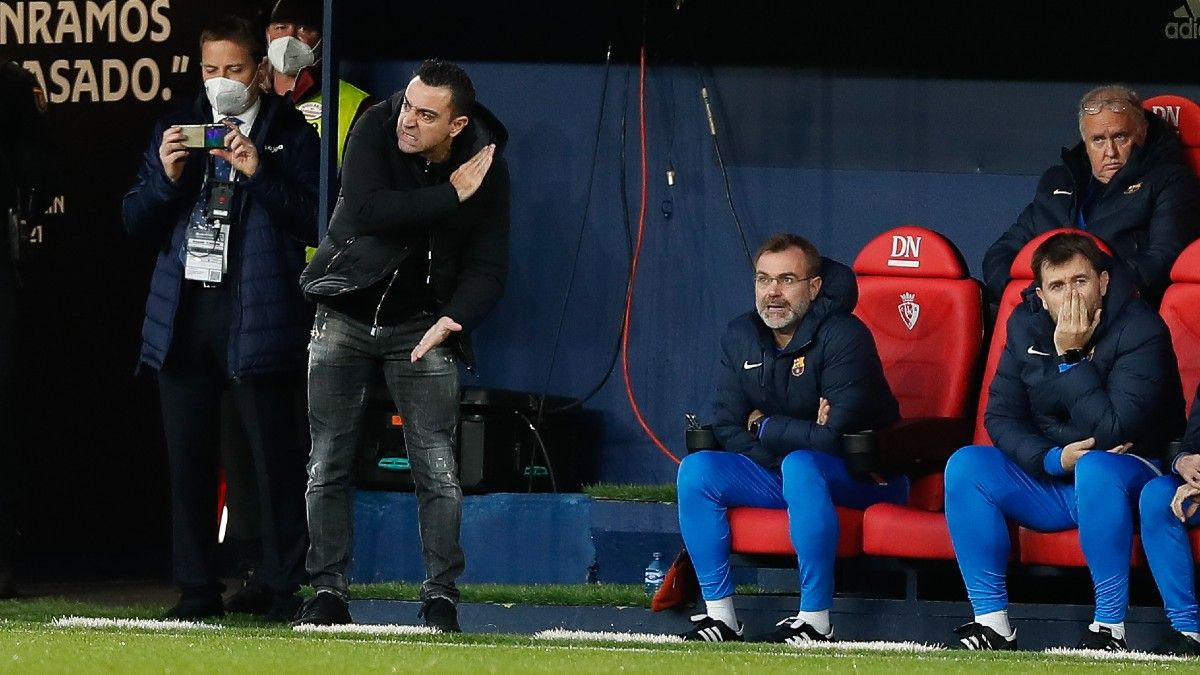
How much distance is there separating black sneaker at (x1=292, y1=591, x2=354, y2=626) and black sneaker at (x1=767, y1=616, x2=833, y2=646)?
1291 mm

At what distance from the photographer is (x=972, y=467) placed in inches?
273

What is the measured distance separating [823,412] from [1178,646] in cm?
136

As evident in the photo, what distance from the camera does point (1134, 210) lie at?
7766 mm

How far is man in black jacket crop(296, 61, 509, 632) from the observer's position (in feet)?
22.1

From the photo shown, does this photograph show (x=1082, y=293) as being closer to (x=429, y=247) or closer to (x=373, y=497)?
(x=429, y=247)

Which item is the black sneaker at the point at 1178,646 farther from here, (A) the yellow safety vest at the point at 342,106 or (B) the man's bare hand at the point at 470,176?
(A) the yellow safety vest at the point at 342,106

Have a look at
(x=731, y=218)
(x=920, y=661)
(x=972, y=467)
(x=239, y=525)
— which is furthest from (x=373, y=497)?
(x=920, y=661)

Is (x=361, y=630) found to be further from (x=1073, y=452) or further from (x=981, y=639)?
(x=1073, y=452)

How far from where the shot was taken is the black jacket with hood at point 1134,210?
25.2ft

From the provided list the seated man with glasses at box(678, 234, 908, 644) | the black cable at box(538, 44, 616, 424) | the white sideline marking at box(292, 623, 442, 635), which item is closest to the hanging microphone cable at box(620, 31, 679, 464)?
the black cable at box(538, 44, 616, 424)

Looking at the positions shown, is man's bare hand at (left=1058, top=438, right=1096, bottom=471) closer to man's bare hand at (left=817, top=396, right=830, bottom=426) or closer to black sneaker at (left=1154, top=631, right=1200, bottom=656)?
black sneaker at (left=1154, top=631, right=1200, bottom=656)

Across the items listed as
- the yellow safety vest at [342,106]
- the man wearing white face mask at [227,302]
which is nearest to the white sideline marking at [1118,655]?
the man wearing white face mask at [227,302]

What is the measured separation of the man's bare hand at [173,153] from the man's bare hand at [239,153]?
0.11 metres

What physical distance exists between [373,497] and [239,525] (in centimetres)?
55
